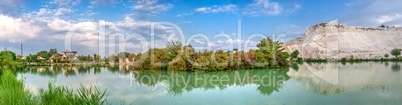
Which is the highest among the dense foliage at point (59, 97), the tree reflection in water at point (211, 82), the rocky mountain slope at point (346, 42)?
the rocky mountain slope at point (346, 42)

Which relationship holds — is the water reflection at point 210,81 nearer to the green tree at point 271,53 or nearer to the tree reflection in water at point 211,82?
the tree reflection in water at point 211,82

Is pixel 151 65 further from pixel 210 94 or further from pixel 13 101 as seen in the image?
pixel 13 101

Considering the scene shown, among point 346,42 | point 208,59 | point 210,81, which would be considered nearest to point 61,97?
point 210,81

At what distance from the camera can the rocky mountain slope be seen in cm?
6581

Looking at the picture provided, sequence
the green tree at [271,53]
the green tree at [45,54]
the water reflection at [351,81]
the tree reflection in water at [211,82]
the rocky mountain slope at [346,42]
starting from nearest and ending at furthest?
the water reflection at [351,81]
the tree reflection in water at [211,82]
the green tree at [271,53]
the green tree at [45,54]
the rocky mountain slope at [346,42]

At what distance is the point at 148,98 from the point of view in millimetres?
8625

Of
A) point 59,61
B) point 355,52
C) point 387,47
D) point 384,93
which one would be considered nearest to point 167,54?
point 384,93

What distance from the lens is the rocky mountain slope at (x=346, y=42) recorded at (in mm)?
65812

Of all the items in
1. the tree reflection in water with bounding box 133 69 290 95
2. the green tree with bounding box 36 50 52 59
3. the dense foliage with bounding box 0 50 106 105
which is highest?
the green tree with bounding box 36 50 52 59

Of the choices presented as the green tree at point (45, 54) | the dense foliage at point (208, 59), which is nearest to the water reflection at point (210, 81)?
the dense foliage at point (208, 59)

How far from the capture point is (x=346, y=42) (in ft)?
234

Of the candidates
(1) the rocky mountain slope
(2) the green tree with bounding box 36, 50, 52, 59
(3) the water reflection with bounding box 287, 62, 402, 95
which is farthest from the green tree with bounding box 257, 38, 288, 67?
(1) the rocky mountain slope

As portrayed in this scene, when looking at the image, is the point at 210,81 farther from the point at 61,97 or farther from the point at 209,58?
the point at 61,97

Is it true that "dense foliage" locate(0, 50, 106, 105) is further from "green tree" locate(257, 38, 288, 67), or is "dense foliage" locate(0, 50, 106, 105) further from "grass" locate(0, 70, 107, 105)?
"green tree" locate(257, 38, 288, 67)
